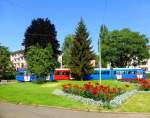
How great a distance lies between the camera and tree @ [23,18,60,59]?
72.9 m

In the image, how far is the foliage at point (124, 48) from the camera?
8906 cm

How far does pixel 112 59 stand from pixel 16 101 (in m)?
67.7

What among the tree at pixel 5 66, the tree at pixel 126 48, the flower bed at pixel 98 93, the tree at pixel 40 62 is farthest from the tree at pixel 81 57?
the flower bed at pixel 98 93

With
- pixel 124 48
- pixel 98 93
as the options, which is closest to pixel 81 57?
pixel 124 48

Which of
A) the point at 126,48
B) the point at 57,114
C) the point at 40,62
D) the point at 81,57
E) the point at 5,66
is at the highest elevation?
the point at 126,48

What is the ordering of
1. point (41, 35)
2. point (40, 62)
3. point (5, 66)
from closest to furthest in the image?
1. point (40, 62)
2. point (41, 35)
3. point (5, 66)

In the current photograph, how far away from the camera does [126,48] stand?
89.0m

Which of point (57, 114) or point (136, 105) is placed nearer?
point (57, 114)

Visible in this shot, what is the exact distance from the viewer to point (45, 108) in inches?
803

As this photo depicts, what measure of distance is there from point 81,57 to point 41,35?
15507 millimetres

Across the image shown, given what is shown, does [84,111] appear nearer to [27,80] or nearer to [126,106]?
[126,106]

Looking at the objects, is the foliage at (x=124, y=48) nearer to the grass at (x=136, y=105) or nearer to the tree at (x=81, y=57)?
the tree at (x=81, y=57)

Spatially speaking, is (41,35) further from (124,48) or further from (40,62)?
(124,48)

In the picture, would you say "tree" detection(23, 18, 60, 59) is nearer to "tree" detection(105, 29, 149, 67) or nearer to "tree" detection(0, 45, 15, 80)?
"tree" detection(0, 45, 15, 80)
